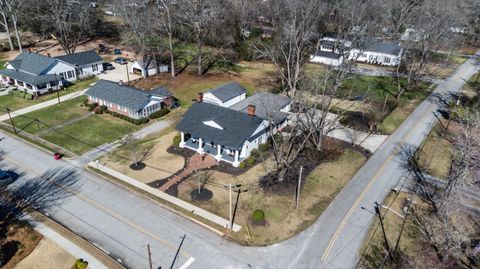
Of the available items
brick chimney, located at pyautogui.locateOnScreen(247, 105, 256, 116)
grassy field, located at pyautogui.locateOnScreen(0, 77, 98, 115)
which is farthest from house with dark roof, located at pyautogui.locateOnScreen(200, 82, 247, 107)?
grassy field, located at pyautogui.locateOnScreen(0, 77, 98, 115)

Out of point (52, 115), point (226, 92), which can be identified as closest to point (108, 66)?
point (52, 115)

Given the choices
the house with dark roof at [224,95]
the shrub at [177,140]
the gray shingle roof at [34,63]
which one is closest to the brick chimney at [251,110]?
the shrub at [177,140]

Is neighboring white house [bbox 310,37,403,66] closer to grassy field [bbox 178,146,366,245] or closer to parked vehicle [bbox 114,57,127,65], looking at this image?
parked vehicle [bbox 114,57,127,65]

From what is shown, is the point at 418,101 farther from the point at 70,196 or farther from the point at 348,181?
the point at 70,196

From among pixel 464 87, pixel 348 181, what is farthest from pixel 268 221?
pixel 464 87

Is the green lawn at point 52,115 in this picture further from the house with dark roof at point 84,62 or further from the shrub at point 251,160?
the shrub at point 251,160

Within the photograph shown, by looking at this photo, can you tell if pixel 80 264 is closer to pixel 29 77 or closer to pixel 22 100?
pixel 22 100
